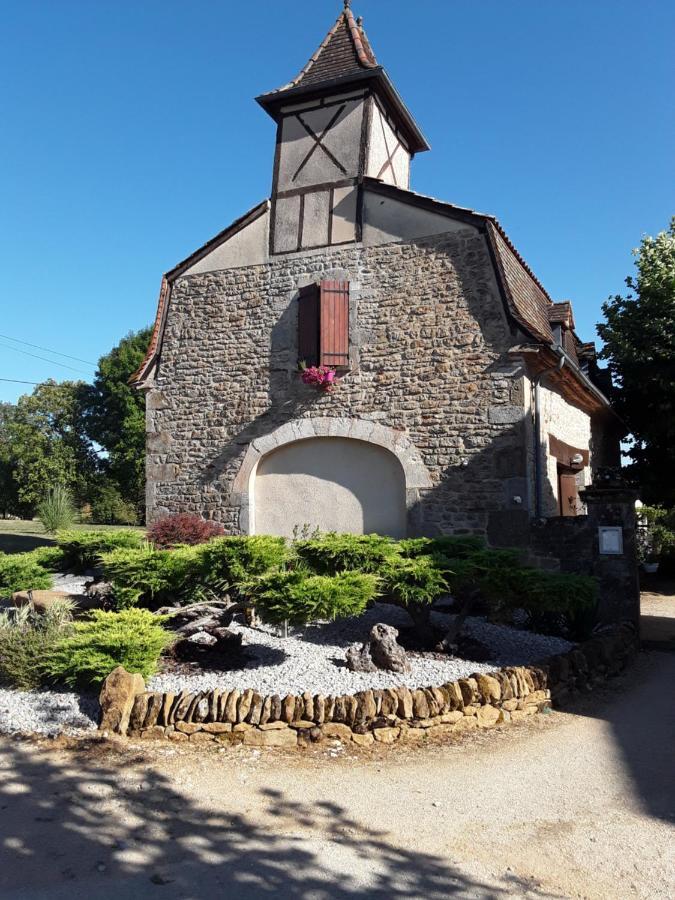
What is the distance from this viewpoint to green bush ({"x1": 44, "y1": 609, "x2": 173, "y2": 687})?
4.97 meters

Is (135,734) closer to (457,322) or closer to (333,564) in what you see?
(333,564)

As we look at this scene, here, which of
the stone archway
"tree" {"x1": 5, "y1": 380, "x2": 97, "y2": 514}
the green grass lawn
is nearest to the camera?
the stone archway

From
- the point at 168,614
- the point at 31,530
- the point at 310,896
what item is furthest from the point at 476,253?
the point at 31,530

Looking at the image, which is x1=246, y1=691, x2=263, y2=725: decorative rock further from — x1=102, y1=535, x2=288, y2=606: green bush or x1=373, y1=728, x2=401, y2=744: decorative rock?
x1=102, y1=535, x2=288, y2=606: green bush

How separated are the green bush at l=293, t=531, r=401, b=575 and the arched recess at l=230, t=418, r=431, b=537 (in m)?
3.61

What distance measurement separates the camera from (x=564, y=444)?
36.8 feet

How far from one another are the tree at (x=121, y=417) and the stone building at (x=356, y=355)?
62.6 ft

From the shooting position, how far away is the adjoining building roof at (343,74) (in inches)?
430

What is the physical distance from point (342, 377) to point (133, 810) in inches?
304

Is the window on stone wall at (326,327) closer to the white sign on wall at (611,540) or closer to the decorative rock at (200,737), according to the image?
the white sign on wall at (611,540)

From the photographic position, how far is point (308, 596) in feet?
17.4

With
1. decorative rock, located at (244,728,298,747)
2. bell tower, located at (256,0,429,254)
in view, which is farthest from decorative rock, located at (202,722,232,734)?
bell tower, located at (256,0,429,254)

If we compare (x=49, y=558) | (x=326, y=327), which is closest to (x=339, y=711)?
(x=49, y=558)

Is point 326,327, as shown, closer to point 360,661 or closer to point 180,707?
point 360,661
